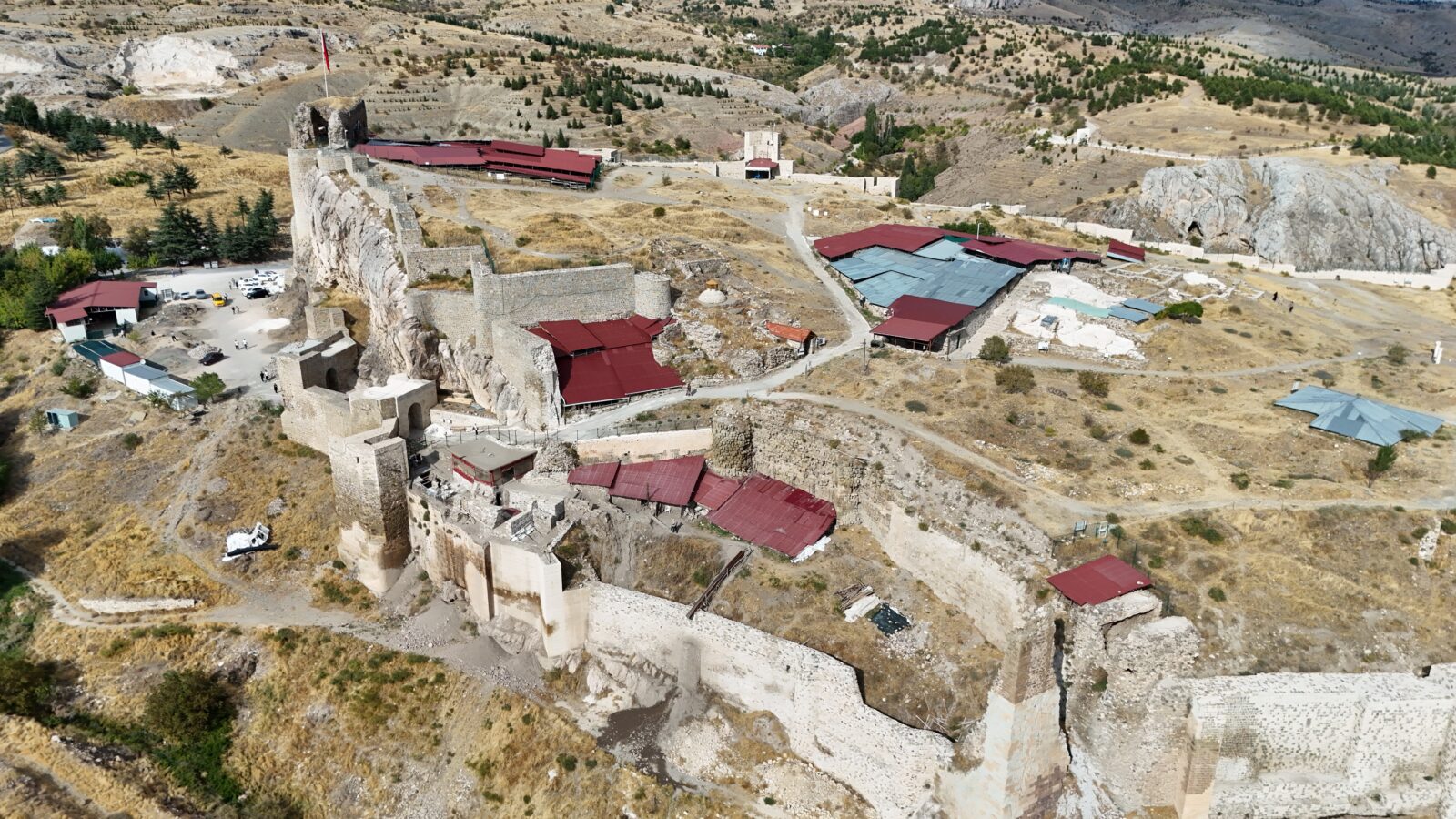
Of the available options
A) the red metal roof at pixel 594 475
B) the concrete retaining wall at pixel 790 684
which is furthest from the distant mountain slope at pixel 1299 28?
the concrete retaining wall at pixel 790 684

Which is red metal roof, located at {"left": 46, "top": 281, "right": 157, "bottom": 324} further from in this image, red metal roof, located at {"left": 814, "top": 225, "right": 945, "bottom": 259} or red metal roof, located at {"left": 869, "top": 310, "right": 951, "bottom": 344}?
red metal roof, located at {"left": 869, "top": 310, "right": 951, "bottom": 344}

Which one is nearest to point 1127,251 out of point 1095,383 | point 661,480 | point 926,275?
point 926,275

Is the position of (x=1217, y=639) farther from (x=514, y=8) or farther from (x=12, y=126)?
(x=514, y=8)

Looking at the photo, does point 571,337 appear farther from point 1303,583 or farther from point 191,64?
point 191,64

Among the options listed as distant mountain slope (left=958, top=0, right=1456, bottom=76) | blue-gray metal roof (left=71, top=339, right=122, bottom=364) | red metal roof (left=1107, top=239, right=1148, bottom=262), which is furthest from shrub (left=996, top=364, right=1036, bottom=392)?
distant mountain slope (left=958, top=0, right=1456, bottom=76)

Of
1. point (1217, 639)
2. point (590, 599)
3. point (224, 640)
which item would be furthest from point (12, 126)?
point (1217, 639)
